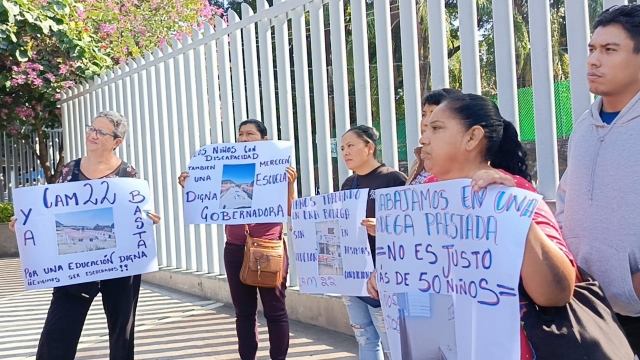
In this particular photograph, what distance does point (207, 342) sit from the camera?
18.5ft

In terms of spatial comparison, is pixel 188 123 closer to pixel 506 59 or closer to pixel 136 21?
pixel 506 59

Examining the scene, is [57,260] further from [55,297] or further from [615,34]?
[615,34]

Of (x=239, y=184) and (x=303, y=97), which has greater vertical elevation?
(x=303, y=97)

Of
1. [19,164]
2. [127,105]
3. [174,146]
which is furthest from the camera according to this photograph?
[19,164]

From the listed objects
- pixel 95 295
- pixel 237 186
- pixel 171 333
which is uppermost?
pixel 237 186

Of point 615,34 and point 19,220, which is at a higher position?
point 615,34

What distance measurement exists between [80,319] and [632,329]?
2.92 metres

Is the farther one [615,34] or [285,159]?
[285,159]

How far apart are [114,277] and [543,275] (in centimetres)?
278

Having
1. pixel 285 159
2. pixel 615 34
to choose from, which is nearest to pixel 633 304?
pixel 615 34

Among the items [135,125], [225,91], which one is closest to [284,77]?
[225,91]

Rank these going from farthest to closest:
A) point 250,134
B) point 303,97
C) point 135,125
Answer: point 135,125
point 303,97
point 250,134

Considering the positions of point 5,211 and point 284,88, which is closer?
point 284,88

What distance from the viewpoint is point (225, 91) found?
6.93 meters
